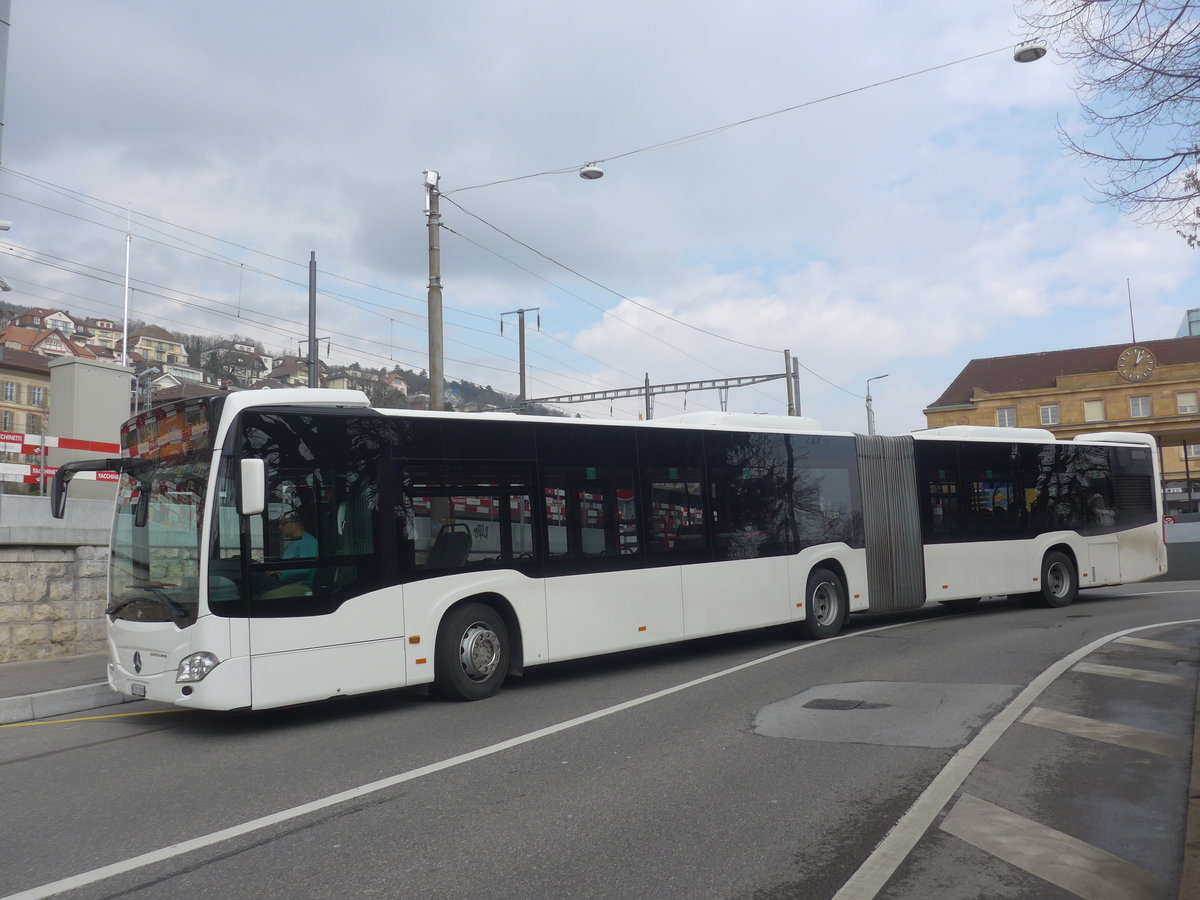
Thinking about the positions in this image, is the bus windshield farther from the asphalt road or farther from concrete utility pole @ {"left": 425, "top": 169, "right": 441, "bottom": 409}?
concrete utility pole @ {"left": 425, "top": 169, "right": 441, "bottom": 409}

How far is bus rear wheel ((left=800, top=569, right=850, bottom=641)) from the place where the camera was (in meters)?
13.6

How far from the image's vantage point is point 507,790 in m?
5.98

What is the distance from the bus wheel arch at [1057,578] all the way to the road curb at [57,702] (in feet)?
47.0

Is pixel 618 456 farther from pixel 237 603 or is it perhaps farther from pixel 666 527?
pixel 237 603

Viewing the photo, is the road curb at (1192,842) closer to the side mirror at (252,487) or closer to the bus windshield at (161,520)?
the side mirror at (252,487)

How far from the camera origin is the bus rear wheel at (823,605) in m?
13.6

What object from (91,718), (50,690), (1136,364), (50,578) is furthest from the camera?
(1136,364)

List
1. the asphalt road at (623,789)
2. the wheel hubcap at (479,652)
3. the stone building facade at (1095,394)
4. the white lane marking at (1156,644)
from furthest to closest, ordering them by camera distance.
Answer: the stone building facade at (1095,394) → the white lane marking at (1156,644) → the wheel hubcap at (479,652) → the asphalt road at (623,789)

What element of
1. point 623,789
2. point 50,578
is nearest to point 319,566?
point 623,789

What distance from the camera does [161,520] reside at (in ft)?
27.6

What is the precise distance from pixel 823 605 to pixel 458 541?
6494 mm

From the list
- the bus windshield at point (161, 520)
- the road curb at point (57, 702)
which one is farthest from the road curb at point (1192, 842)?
the road curb at point (57, 702)

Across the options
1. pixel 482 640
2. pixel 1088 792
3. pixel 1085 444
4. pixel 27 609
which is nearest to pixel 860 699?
pixel 1088 792

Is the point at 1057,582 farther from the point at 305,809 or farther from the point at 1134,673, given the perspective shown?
the point at 305,809
